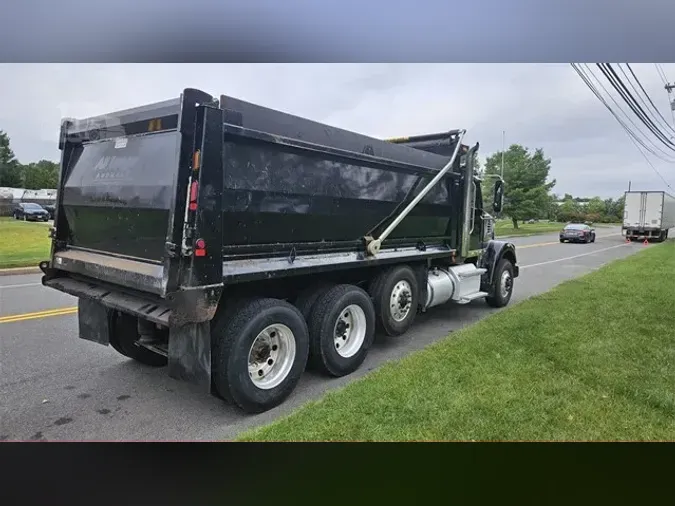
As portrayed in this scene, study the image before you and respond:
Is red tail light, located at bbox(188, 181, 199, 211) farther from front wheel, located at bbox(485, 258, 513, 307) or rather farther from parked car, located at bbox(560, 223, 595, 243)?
parked car, located at bbox(560, 223, 595, 243)

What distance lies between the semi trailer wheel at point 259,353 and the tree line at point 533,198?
Result: 4.02 metres

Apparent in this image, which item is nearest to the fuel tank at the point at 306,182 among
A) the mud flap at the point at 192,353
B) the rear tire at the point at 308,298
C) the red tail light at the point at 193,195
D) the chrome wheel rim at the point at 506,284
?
the red tail light at the point at 193,195

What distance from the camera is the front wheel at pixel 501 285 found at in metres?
7.52

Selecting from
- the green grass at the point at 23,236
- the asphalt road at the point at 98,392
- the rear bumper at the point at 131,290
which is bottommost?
the asphalt road at the point at 98,392

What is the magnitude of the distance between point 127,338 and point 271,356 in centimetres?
159

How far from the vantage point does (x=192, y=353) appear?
341 centimetres

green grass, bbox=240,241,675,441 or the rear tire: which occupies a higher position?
the rear tire

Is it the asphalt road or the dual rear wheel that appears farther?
the dual rear wheel

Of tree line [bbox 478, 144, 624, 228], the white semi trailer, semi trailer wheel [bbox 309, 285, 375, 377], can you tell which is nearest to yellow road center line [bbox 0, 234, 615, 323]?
semi trailer wheel [bbox 309, 285, 375, 377]

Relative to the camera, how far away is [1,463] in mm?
2977

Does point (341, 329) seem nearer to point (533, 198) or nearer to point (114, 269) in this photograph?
point (114, 269)

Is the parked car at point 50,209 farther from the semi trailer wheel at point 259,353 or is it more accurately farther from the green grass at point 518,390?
the green grass at point 518,390

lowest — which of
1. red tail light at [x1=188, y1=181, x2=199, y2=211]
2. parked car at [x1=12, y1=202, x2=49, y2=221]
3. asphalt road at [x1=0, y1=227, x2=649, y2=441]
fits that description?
asphalt road at [x1=0, y1=227, x2=649, y2=441]

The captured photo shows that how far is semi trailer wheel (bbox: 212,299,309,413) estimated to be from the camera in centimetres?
344
